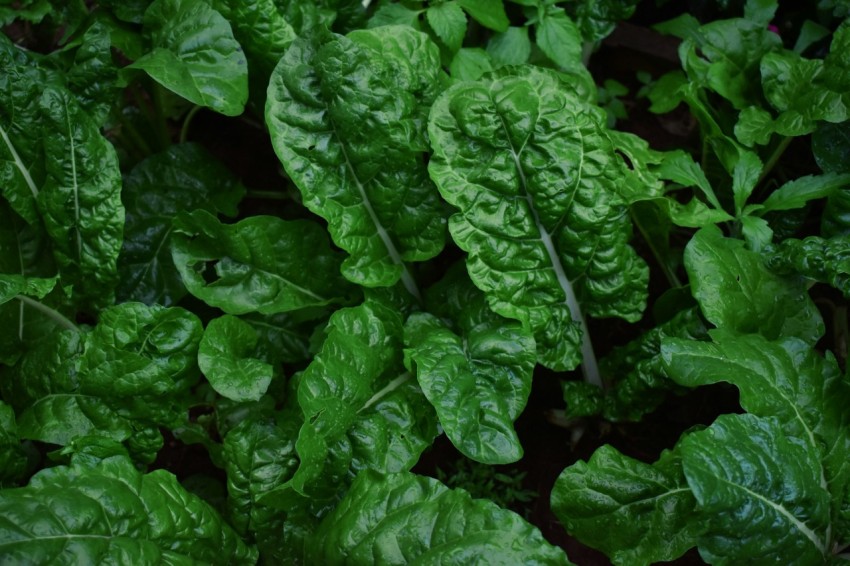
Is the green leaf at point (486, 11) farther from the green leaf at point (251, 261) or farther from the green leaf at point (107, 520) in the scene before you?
the green leaf at point (107, 520)

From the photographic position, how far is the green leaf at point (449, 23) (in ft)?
6.29

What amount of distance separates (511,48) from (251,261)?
0.81 m

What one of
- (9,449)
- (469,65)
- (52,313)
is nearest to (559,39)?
(469,65)

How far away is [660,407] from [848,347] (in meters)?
0.47

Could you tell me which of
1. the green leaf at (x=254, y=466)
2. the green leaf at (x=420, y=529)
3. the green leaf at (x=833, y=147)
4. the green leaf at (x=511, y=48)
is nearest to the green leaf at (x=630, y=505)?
the green leaf at (x=420, y=529)

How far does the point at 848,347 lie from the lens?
2033 millimetres

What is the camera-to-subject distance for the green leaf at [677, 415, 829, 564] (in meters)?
Result: 1.41

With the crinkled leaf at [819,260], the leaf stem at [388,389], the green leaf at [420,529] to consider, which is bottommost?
the leaf stem at [388,389]

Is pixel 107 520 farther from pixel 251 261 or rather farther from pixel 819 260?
pixel 819 260

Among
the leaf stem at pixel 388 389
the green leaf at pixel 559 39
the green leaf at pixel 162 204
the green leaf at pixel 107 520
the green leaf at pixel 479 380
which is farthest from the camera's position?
the green leaf at pixel 162 204

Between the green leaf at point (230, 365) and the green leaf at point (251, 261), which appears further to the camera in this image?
the green leaf at point (251, 261)

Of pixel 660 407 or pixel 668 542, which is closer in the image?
pixel 668 542

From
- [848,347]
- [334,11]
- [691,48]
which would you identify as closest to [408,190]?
[334,11]

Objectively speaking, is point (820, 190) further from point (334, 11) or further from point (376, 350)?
point (334, 11)
